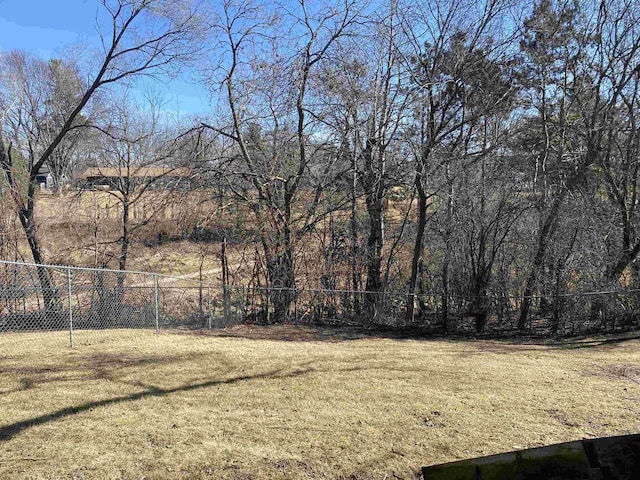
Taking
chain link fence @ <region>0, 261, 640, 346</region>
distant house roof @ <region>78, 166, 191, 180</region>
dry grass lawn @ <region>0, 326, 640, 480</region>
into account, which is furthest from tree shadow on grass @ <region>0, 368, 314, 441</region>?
distant house roof @ <region>78, 166, 191, 180</region>

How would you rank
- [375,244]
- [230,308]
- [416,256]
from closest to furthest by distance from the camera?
[230,308] → [416,256] → [375,244]

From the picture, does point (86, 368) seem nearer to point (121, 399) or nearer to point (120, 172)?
point (121, 399)

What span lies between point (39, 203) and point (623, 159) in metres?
18.2

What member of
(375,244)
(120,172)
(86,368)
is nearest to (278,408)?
(86,368)

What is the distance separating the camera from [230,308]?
13680mm

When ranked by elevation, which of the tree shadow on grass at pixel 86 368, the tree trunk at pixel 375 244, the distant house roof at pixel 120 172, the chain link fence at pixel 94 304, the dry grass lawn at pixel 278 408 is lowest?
the dry grass lawn at pixel 278 408

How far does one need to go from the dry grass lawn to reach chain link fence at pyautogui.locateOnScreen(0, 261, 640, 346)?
2.48 m

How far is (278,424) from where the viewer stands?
4.21m

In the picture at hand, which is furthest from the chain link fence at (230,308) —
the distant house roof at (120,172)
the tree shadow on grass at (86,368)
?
the distant house roof at (120,172)

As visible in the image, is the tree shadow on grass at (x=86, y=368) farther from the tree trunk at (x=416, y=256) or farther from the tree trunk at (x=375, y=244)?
the tree trunk at (x=375, y=244)

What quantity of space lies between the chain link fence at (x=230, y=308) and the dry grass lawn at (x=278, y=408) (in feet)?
8.12

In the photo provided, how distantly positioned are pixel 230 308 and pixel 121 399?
8.96m

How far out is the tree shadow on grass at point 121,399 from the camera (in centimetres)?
390

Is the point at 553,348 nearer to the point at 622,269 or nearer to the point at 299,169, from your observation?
the point at 622,269
